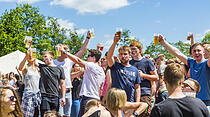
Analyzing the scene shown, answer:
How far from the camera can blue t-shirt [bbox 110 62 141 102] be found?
4.57m

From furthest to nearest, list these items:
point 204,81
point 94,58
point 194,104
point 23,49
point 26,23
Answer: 1. point 26,23
2. point 23,49
3. point 94,58
4. point 204,81
5. point 194,104

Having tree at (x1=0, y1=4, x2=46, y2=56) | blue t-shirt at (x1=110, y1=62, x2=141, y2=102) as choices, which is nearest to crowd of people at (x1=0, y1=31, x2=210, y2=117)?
blue t-shirt at (x1=110, y1=62, x2=141, y2=102)

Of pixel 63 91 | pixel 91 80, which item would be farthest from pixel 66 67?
pixel 91 80

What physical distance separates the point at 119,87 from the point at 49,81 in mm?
1818

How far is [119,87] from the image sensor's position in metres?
4.57

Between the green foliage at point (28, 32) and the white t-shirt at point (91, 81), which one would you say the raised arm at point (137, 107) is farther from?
the green foliage at point (28, 32)

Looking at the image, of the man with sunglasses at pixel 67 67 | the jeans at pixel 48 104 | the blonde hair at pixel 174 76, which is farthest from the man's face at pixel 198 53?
the jeans at pixel 48 104

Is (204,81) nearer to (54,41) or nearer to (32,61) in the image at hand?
(32,61)

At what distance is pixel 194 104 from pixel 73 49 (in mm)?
39592

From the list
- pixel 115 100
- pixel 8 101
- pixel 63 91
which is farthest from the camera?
pixel 63 91

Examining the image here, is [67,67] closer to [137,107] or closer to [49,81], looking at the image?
[49,81]

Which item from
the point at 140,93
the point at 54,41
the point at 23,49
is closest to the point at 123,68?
the point at 140,93

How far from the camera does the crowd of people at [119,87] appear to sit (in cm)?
262

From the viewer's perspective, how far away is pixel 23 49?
28344 millimetres
